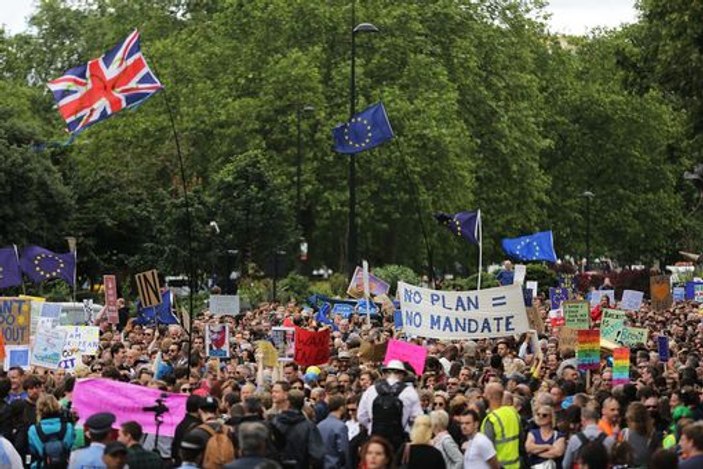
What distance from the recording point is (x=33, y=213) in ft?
182

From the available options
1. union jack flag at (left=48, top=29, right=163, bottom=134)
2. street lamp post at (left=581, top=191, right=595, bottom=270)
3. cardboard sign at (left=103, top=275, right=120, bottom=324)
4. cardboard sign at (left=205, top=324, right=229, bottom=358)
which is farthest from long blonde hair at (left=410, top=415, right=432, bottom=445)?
street lamp post at (left=581, top=191, right=595, bottom=270)

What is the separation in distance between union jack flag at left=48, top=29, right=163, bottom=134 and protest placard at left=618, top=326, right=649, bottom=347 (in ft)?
23.6

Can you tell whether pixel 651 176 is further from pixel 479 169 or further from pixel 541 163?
pixel 479 169

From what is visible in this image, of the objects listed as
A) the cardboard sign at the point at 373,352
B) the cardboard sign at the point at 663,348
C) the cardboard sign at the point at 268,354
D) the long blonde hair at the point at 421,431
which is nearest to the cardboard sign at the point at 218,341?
the cardboard sign at the point at 373,352

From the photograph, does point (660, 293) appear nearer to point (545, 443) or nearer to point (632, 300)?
point (632, 300)

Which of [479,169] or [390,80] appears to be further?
[479,169]

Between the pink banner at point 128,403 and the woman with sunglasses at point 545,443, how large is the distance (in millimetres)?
2946

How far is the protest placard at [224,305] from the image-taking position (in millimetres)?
34281

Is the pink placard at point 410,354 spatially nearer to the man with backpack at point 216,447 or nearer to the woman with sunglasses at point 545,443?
the woman with sunglasses at point 545,443

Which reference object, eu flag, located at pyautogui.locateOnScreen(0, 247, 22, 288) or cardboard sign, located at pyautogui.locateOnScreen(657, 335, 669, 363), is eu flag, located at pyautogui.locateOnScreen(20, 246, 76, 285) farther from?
cardboard sign, located at pyautogui.locateOnScreen(657, 335, 669, 363)

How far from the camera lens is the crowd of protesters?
12.7 m

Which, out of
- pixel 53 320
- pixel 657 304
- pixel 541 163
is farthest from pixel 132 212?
pixel 53 320

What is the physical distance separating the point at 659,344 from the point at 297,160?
34.6 m

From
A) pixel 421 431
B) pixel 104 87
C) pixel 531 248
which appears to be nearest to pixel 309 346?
pixel 104 87
